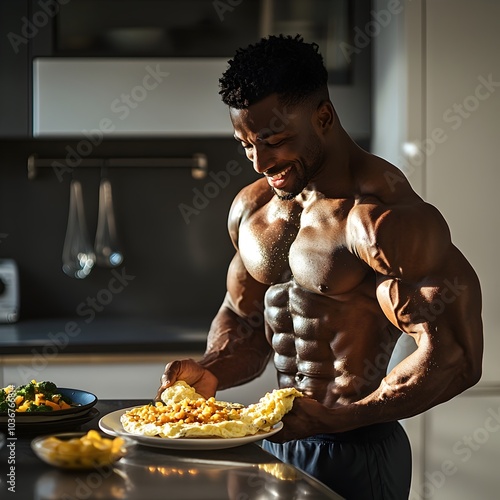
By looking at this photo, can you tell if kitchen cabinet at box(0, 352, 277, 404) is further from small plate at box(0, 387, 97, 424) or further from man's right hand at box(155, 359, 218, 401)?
small plate at box(0, 387, 97, 424)

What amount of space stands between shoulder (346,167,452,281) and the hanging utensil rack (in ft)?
5.35

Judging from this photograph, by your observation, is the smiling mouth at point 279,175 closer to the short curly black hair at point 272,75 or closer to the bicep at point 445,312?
the short curly black hair at point 272,75

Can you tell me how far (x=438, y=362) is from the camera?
1416mm

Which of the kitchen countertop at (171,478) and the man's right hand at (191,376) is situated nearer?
the kitchen countertop at (171,478)

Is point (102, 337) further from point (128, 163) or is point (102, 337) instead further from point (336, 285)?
point (336, 285)

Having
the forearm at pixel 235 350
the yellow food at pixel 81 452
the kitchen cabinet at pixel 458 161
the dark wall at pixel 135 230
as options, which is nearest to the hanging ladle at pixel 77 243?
the dark wall at pixel 135 230

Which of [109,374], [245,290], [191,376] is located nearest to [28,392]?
[191,376]

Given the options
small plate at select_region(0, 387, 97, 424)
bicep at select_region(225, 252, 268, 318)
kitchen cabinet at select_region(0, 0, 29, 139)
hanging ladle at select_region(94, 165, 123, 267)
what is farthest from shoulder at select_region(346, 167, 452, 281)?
hanging ladle at select_region(94, 165, 123, 267)

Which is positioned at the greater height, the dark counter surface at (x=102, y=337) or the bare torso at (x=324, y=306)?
the bare torso at (x=324, y=306)

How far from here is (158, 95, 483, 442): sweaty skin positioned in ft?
4.68

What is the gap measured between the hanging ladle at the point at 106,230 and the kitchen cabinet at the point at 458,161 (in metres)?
1.06

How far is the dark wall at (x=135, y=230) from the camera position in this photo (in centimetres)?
307

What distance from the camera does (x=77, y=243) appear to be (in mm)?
3039

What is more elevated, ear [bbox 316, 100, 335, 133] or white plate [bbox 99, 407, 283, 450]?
ear [bbox 316, 100, 335, 133]
